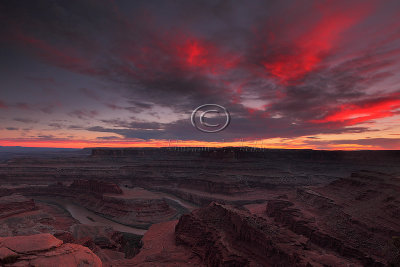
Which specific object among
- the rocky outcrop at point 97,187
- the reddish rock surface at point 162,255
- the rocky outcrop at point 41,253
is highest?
the rocky outcrop at point 41,253

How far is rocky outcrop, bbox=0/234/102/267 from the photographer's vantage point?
1123 cm

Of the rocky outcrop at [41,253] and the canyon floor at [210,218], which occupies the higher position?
the rocky outcrop at [41,253]

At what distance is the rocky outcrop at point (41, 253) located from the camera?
36.9 feet

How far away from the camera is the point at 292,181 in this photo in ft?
384

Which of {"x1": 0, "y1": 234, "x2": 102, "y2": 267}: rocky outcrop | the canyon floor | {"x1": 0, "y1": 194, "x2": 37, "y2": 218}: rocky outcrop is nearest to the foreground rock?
the canyon floor

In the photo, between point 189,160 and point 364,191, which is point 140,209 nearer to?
point 364,191

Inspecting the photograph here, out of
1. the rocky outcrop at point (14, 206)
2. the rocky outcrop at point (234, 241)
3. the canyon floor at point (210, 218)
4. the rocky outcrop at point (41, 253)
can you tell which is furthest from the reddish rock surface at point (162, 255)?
the rocky outcrop at point (14, 206)

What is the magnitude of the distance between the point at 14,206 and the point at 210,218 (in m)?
57.1

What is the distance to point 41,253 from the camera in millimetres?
11984

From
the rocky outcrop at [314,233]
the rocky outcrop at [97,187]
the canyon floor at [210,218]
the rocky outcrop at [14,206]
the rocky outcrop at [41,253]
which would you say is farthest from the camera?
the rocky outcrop at [97,187]

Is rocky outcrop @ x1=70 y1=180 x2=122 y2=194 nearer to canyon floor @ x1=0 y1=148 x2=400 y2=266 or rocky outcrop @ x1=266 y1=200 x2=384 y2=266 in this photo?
canyon floor @ x1=0 y1=148 x2=400 y2=266

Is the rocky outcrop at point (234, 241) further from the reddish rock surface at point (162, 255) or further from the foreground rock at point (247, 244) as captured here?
the reddish rock surface at point (162, 255)

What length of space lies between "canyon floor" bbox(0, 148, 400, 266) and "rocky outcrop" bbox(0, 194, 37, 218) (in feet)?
0.73

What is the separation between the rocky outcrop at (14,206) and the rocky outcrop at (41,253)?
2492 inches
